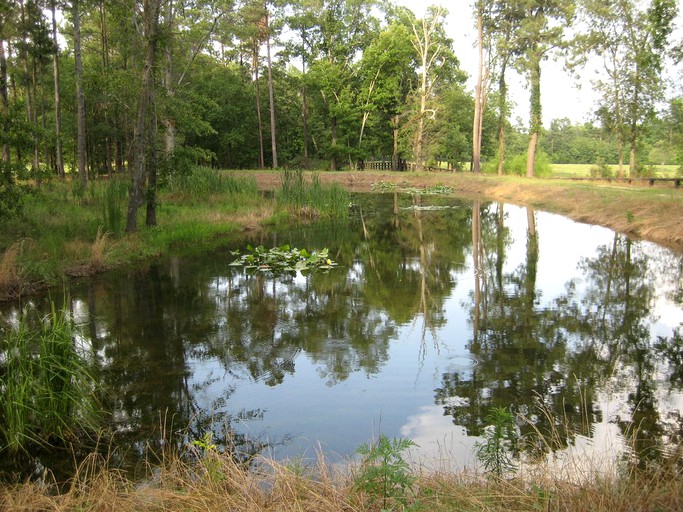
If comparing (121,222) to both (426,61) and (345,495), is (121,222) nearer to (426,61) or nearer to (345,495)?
(345,495)

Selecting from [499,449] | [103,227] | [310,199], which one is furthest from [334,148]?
[499,449]

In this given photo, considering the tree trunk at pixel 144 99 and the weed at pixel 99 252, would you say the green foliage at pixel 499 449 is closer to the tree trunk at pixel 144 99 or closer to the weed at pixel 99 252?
the weed at pixel 99 252

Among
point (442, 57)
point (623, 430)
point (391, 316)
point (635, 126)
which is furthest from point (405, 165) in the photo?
point (623, 430)

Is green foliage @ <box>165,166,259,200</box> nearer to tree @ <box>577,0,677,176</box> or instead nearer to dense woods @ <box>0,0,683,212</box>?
dense woods @ <box>0,0,683,212</box>

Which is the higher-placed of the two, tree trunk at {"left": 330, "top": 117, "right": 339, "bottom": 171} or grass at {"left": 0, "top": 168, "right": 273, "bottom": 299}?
tree trunk at {"left": 330, "top": 117, "right": 339, "bottom": 171}

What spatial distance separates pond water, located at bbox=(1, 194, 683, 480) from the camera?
4848mm

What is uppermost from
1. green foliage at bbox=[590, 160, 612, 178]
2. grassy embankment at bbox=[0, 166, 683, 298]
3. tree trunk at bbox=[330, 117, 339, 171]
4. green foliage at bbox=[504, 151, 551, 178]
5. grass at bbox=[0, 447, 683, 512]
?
tree trunk at bbox=[330, 117, 339, 171]

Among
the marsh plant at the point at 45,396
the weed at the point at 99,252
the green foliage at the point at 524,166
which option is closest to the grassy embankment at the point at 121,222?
the weed at the point at 99,252

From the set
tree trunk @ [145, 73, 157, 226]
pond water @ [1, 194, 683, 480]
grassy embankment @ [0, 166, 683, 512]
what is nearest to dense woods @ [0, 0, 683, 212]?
tree trunk @ [145, 73, 157, 226]

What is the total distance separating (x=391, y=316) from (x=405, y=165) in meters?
38.4

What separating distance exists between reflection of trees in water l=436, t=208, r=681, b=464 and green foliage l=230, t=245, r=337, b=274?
330 centimetres

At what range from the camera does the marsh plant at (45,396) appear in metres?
4.46

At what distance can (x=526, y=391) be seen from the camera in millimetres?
5551

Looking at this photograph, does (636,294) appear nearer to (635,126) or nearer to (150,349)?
(150,349)
